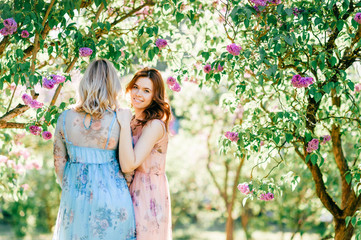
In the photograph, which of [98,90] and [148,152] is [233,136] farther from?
[98,90]

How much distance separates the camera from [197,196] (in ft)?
39.8

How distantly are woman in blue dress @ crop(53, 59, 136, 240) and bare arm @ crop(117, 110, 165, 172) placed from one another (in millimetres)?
48

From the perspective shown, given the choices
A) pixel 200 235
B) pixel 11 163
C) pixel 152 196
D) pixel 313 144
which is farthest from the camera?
pixel 200 235

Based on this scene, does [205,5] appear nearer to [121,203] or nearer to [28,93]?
[28,93]

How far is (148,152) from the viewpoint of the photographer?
9.25ft

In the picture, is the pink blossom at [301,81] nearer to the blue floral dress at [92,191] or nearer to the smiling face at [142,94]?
the smiling face at [142,94]

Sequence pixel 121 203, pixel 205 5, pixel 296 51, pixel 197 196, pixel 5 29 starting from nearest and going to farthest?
pixel 121 203 → pixel 5 29 → pixel 296 51 → pixel 205 5 → pixel 197 196

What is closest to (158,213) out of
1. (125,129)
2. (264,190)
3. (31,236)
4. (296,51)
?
(125,129)

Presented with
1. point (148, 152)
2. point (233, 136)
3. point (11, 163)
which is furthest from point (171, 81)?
point (11, 163)

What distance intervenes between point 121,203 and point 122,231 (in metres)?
0.17

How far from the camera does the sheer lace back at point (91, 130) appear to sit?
260 centimetres

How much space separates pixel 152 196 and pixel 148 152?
0.30 metres

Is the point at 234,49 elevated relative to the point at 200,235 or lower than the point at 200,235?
elevated

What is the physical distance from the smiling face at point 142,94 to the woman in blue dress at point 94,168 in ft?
1.23
